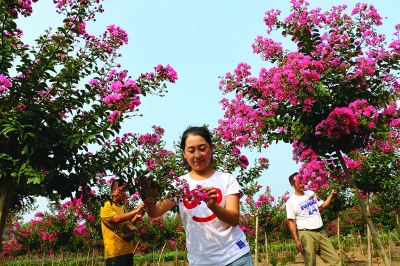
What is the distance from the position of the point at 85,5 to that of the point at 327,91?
312 cm

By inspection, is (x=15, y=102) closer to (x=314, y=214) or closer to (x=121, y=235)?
(x=121, y=235)

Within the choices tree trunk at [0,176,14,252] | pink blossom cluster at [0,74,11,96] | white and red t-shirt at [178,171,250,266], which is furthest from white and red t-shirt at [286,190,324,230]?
pink blossom cluster at [0,74,11,96]

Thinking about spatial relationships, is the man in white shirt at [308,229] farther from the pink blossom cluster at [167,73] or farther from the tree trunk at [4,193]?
the tree trunk at [4,193]

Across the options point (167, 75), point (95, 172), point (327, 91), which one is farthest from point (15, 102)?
point (327, 91)

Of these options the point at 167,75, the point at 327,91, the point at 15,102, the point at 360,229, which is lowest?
the point at 360,229

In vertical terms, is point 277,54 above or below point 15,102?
above

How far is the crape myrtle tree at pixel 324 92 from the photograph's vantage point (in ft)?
14.3

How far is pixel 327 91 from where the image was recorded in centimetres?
451

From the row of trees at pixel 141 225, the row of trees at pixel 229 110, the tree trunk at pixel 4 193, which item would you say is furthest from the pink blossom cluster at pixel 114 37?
the row of trees at pixel 141 225

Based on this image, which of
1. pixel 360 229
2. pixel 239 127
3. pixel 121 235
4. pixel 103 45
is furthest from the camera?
pixel 360 229

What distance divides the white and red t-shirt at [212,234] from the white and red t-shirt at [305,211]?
342 centimetres

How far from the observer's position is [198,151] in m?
2.23

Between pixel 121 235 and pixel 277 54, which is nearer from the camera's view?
pixel 121 235

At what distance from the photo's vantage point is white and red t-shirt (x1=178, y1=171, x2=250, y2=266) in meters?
2.00
